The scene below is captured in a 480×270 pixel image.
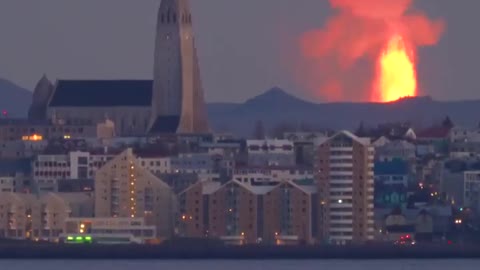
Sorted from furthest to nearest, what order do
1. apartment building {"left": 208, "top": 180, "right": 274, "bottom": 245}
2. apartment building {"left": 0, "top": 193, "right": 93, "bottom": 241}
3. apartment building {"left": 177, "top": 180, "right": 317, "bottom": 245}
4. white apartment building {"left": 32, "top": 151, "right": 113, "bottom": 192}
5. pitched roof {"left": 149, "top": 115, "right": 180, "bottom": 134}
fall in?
1. pitched roof {"left": 149, "top": 115, "right": 180, "bottom": 134}
2. white apartment building {"left": 32, "top": 151, "right": 113, "bottom": 192}
3. apartment building {"left": 0, "top": 193, "right": 93, "bottom": 241}
4. apartment building {"left": 208, "top": 180, "right": 274, "bottom": 245}
5. apartment building {"left": 177, "top": 180, "right": 317, "bottom": 245}

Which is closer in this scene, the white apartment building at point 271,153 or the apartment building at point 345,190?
the apartment building at point 345,190

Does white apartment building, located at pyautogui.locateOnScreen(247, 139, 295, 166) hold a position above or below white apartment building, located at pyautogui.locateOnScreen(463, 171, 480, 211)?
above

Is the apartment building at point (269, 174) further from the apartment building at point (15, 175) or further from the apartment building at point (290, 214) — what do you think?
the apartment building at point (15, 175)

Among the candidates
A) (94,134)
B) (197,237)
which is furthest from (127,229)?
(94,134)

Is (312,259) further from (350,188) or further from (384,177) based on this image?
(384,177)

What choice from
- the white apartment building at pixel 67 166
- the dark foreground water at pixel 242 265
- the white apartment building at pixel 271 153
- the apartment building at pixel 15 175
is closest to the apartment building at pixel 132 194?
the apartment building at pixel 15 175

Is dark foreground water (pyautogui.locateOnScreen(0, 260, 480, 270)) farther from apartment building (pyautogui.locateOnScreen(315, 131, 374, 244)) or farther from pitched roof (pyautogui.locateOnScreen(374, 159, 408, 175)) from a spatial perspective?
pitched roof (pyautogui.locateOnScreen(374, 159, 408, 175))

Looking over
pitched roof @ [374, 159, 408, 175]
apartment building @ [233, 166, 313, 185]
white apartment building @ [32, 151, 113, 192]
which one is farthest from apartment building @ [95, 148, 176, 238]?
pitched roof @ [374, 159, 408, 175]
